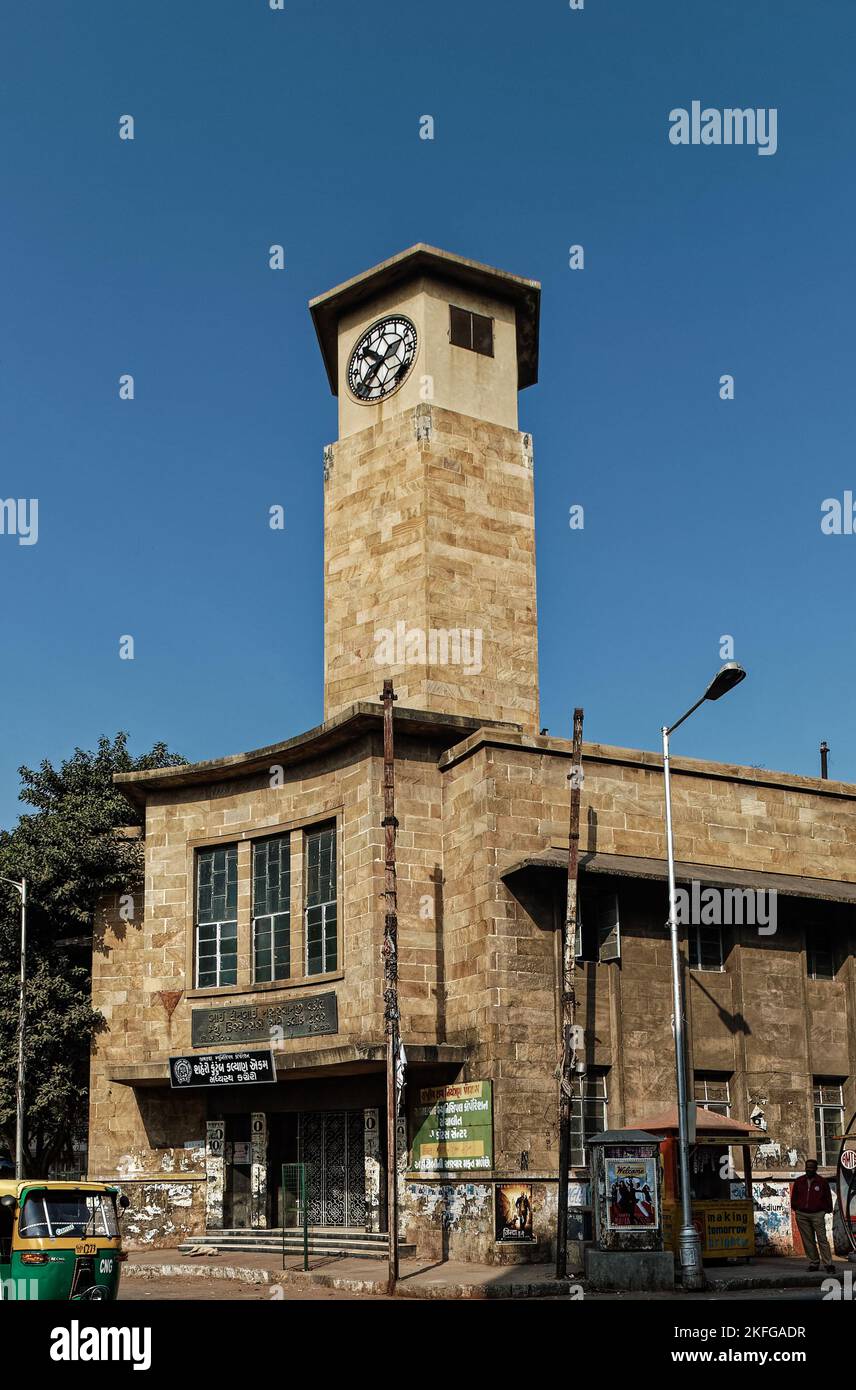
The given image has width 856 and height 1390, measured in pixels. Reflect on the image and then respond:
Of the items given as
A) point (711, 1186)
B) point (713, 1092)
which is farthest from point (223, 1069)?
point (711, 1186)

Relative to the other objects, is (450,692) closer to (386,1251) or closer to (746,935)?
(746,935)

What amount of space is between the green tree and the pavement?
9389 millimetres

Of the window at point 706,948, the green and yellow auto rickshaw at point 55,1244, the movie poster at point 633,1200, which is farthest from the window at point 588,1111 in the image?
the green and yellow auto rickshaw at point 55,1244

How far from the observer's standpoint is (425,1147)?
28.7 m

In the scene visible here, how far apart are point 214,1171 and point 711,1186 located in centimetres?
1293

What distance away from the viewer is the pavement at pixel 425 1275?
2230cm

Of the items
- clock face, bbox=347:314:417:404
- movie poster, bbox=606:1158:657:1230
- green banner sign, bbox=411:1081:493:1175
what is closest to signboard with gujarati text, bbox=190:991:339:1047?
green banner sign, bbox=411:1081:493:1175

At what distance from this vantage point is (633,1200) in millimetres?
22359

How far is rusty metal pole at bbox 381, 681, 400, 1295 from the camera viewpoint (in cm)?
2405

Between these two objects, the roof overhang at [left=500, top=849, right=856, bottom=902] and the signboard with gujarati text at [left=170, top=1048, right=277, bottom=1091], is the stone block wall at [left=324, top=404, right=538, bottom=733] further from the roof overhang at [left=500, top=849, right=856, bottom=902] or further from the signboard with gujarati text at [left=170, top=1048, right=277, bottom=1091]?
the signboard with gujarati text at [left=170, top=1048, right=277, bottom=1091]

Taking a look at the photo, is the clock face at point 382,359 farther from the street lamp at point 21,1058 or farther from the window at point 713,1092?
the window at point 713,1092

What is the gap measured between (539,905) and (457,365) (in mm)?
14931

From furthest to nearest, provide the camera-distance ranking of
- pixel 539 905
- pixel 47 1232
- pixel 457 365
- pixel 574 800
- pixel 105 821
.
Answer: pixel 105 821 < pixel 457 365 < pixel 539 905 < pixel 574 800 < pixel 47 1232
